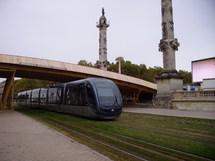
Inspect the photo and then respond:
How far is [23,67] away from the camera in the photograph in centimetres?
2458

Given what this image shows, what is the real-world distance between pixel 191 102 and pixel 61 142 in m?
16.9

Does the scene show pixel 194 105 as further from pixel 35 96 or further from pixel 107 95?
pixel 35 96

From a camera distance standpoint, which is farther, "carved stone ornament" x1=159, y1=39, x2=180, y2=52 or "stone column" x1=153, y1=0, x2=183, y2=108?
"carved stone ornament" x1=159, y1=39, x2=180, y2=52

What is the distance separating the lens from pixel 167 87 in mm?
23484

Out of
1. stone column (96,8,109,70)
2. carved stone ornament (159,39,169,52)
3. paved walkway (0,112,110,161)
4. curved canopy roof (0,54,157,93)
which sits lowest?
paved walkway (0,112,110,161)

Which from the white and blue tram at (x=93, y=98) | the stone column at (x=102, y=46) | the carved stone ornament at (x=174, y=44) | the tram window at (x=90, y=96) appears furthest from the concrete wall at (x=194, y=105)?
the stone column at (x=102, y=46)

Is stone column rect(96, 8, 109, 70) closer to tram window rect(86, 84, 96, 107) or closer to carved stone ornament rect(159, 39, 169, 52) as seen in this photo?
carved stone ornament rect(159, 39, 169, 52)

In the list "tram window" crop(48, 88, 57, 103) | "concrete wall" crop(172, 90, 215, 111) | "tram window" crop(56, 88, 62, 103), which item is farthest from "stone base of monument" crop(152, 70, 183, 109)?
"tram window" crop(48, 88, 57, 103)

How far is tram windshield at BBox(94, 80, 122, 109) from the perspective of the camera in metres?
12.4

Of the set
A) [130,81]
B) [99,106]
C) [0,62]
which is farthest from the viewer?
[130,81]

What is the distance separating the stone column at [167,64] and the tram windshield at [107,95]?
38.8 feet

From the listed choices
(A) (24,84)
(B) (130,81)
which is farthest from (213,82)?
(A) (24,84)

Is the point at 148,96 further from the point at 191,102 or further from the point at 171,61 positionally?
the point at 191,102

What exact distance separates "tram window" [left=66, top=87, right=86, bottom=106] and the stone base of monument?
12038mm
